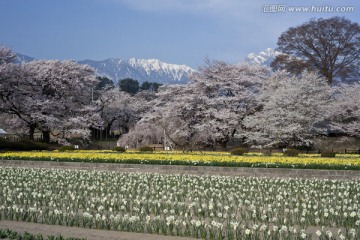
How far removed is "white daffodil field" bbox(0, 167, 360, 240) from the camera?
6918 millimetres

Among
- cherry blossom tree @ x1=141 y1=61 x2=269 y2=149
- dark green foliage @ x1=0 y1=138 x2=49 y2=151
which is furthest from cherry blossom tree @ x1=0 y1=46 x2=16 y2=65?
cherry blossom tree @ x1=141 y1=61 x2=269 y2=149

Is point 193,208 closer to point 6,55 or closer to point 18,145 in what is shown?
point 18,145

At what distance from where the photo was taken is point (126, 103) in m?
56.4

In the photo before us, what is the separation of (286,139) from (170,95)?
427 inches

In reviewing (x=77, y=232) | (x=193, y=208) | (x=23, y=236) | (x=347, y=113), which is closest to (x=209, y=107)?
(x=347, y=113)

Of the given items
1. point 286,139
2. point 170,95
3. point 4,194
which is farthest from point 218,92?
point 4,194

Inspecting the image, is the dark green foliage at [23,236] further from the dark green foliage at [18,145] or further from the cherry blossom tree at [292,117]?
the cherry blossom tree at [292,117]

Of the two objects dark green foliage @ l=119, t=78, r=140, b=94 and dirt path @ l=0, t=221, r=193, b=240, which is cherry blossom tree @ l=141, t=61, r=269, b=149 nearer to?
dirt path @ l=0, t=221, r=193, b=240

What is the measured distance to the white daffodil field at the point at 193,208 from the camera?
692cm

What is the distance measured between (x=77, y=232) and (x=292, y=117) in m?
26.3

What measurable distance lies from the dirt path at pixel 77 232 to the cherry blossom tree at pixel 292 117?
81.8ft

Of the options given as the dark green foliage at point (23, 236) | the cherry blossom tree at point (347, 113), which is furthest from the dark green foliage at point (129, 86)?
the dark green foliage at point (23, 236)

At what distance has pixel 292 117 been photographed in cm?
3116

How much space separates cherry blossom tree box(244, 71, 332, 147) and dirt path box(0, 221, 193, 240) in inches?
982
